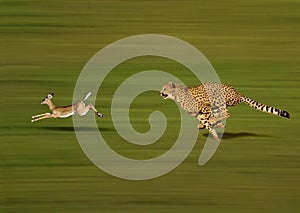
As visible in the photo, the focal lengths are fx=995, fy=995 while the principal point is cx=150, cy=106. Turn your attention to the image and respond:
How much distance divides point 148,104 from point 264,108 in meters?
0.55

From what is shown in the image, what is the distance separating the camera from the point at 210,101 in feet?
15.0

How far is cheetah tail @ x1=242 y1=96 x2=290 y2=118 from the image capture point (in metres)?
4.73

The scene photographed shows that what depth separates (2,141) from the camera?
4.60 m

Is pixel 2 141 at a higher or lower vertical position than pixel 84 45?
lower

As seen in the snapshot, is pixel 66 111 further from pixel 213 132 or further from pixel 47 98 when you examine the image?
pixel 213 132

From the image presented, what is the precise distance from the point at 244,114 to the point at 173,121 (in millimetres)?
347

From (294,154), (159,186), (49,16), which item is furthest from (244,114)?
(49,16)

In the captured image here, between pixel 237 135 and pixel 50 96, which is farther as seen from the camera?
pixel 50 96

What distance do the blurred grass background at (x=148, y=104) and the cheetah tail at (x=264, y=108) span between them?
1.2 inches

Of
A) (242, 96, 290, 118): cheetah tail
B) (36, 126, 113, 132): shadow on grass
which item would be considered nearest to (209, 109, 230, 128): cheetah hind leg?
(242, 96, 290, 118): cheetah tail

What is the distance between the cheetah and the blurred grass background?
0.04 metres

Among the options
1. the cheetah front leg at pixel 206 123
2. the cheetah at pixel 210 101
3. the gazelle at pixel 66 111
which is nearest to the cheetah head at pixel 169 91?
the cheetah at pixel 210 101

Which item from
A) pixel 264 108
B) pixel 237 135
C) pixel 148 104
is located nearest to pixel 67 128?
pixel 148 104

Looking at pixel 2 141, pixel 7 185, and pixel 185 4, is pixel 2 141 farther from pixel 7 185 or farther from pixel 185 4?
pixel 185 4
